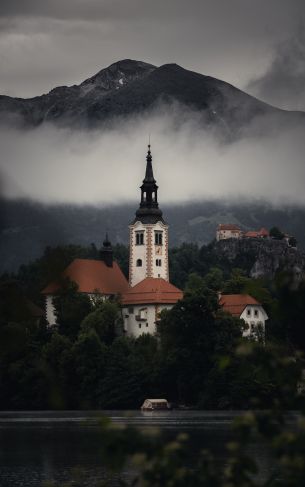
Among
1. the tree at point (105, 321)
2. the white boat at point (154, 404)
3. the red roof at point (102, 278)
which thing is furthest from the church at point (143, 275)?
the white boat at point (154, 404)

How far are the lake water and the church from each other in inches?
1150

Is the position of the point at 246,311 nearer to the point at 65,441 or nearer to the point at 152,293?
the point at 152,293

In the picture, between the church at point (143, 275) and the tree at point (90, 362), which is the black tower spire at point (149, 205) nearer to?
the church at point (143, 275)

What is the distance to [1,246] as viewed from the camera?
16984 millimetres

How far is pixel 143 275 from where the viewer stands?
17388 centimetres

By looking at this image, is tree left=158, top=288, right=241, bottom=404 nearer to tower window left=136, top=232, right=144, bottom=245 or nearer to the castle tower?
the castle tower

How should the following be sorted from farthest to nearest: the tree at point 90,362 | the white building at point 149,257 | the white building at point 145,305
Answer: the white building at point 149,257 → the white building at point 145,305 → the tree at point 90,362

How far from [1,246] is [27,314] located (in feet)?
6.35

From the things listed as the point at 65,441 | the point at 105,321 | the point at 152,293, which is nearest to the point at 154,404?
the point at 105,321

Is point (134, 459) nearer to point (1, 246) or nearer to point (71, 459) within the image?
point (1, 246)

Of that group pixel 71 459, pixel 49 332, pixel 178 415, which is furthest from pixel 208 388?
pixel 71 459

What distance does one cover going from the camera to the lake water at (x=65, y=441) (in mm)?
62281

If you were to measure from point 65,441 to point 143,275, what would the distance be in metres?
87.9

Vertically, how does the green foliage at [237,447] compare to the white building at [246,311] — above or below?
below
